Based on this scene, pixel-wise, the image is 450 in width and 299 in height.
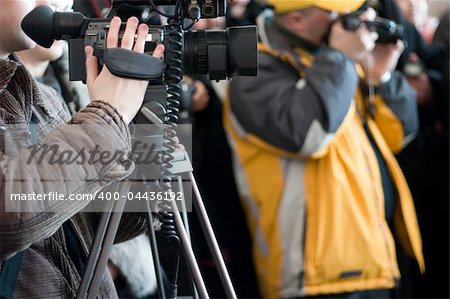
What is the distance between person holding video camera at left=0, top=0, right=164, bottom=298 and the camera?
38.9 inches

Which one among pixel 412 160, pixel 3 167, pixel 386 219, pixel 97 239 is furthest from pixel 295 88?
pixel 3 167

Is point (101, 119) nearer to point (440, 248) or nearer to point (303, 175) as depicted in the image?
point (303, 175)

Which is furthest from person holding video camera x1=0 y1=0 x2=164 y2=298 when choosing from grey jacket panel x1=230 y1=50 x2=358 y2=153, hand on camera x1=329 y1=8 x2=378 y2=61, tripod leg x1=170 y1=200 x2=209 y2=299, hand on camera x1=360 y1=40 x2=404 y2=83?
hand on camera x1=360 y1=40 x2=404 y2=83

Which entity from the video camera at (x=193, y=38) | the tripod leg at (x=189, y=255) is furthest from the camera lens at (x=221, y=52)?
the tripod leg at (x=189, y=255)


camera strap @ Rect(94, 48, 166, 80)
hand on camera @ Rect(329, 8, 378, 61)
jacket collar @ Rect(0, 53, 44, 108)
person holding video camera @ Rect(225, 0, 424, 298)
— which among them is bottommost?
person holding video camera @ Rect(225, 0, 424, 298)

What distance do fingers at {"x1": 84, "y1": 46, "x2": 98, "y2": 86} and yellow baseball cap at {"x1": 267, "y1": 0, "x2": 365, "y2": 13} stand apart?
1169 mm

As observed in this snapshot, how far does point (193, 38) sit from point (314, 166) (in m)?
1.00

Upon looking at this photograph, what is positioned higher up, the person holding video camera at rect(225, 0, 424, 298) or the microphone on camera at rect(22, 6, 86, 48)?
the microphone on camera at rect(22, 6, 86, 48)

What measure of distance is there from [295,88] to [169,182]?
982 millimetres

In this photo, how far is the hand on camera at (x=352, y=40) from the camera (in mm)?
2115

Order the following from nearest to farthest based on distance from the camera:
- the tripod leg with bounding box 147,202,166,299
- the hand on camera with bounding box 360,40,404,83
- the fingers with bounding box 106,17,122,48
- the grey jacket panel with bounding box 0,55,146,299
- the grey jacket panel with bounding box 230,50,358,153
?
1. the grey jacket panel with bounding box 0,55,146,299
2. the fingers with bounding box 106,17,122,48
3. the tripod leg with bounding box 147,202,166,299
4. the grey jacket panel with bounding box 230,50,358,153
5. the hand on camera with bounding box 360,40,404,83

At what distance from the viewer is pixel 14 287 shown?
111 cm

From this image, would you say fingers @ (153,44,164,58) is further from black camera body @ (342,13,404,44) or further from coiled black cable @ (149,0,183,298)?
black camera body @ (342,13,404,44)

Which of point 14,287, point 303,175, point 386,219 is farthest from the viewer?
point 386,219
